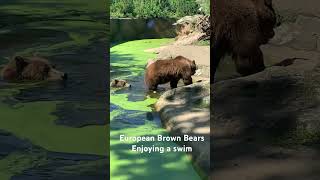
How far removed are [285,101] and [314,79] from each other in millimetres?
546

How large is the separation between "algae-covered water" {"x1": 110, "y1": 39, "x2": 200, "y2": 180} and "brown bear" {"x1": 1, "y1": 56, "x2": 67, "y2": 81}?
75 cm

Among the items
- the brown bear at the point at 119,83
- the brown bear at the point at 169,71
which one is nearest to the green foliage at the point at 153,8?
the brown bear at the point at 169,71

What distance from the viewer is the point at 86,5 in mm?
6492

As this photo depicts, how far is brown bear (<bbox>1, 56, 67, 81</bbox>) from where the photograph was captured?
6.68 meters

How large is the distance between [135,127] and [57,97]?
3.56 feet

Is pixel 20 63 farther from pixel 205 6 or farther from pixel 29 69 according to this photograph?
pixel 205 6

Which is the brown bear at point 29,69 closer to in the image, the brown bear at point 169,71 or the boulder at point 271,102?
the brown bear at point 169,71

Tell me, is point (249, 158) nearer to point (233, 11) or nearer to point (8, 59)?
point (233, 11)

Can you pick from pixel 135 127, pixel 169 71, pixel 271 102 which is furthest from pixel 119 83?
pixel 271 102

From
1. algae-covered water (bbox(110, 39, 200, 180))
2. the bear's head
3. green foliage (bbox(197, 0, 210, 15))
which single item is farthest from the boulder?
green foliage (bbox(197, 0, 210, 15))

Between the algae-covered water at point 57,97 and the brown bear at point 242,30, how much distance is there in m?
1.44

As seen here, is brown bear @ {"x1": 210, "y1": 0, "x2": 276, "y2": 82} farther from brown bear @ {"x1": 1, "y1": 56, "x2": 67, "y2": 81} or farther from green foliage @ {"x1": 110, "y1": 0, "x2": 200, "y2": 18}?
brown bear @ {"x1": 1, "y1": 56, "x2": 67, "y2": 81}

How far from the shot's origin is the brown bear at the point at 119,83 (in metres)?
6.40

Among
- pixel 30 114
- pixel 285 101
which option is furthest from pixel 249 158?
pixel 30 114
